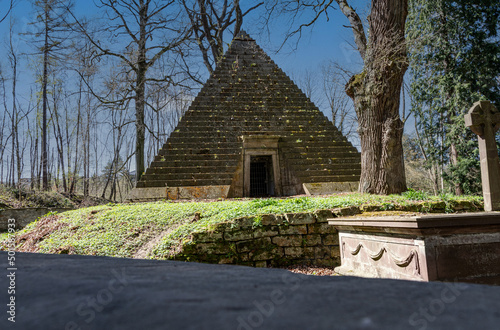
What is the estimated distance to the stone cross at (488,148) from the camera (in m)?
6.14

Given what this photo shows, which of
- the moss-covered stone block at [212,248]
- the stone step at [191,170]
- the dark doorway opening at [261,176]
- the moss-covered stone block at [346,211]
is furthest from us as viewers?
the dark doorway opening at [261,176]

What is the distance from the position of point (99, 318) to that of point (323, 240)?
239 inches

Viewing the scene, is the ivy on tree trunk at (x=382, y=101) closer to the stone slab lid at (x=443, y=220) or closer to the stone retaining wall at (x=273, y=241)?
the stone retaining wall at (x=273, y=241)

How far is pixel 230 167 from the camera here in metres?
13.2

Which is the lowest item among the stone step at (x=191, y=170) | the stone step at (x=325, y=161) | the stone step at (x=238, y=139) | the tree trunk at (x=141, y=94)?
the stone step at (x=191, y=170)

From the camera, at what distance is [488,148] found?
625 cm

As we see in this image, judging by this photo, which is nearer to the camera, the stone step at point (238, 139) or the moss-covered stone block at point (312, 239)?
the moss-covered stone block at point (312, 239)

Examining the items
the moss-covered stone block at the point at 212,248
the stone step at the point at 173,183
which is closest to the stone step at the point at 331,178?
the stone step at the point at 173,183

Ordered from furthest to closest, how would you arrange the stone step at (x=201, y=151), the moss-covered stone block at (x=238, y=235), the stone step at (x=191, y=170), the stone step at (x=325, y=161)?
the stone step at (x=325, y=161) < the stone step at (x=201, y=151) < the stone step at (x=191, y=170) < the moss-covered stone block at (x=238, y=235)

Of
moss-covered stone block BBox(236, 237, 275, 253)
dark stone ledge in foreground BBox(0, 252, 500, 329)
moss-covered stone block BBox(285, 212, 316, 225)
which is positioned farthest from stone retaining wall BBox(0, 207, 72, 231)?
dark stone ledge in foreground BBox(0, 252, 500, 329)

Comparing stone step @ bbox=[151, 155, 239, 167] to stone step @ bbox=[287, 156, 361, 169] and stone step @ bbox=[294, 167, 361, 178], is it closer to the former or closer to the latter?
stone step @ bbox=[287, 156, 361, 169]

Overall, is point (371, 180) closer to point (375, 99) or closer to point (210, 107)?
point (375, 99)

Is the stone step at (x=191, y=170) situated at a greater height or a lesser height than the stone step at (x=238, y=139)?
lesser

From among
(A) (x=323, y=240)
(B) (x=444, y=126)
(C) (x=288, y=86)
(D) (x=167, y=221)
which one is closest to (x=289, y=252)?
(A) (x=323, y=240)
